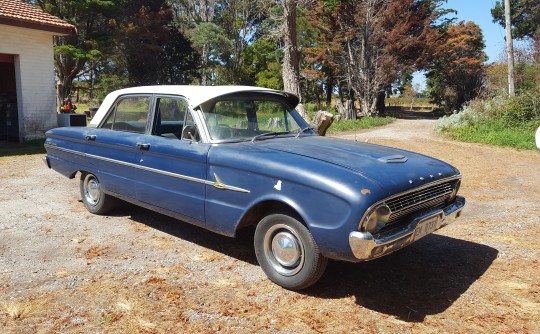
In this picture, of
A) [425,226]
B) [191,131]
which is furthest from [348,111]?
[425,226]

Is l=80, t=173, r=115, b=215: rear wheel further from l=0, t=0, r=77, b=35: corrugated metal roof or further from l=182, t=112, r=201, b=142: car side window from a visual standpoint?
l=0, t=0, r=77, b=35: corrugated metal roof

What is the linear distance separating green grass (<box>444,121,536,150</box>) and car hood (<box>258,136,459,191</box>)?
10523 millimetres

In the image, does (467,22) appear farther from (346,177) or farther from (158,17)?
(346,177)

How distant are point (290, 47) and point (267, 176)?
1350cm

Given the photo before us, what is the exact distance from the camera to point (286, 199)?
331 cm

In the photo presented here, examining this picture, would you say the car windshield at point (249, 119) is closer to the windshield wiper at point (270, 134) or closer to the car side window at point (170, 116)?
the windshield wiper at point (270, 134)

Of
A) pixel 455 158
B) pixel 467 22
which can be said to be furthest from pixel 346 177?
pixel 467 22

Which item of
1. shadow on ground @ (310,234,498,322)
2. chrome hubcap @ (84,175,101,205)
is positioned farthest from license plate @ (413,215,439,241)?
chrome hubcap @ (84,175,101,205)

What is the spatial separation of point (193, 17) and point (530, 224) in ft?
142

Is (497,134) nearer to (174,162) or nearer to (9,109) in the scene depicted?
(174,162)

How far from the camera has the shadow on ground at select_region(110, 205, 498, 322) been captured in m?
3.38

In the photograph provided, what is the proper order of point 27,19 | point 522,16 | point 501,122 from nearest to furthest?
point 27,19 → point 501,122 → point 522,16

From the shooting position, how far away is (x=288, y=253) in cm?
348

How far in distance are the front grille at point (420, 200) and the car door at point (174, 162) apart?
164 centimetres
